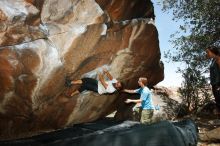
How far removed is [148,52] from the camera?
10.1m

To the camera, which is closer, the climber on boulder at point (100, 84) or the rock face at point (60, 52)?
the rock face at point (60, 52)

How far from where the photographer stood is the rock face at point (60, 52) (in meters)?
7.87

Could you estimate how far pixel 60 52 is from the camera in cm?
838

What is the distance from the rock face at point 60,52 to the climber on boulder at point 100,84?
186 mm

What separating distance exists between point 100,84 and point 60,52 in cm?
165

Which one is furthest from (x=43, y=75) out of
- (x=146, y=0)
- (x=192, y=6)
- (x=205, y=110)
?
(x=205, y=110)

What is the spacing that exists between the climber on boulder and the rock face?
19 centimetres

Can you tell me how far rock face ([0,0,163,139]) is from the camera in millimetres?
7867

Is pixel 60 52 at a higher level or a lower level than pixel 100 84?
higher

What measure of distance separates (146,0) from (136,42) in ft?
5.00

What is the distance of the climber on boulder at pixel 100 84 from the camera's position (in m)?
9.04

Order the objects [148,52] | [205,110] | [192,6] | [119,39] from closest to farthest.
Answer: [119,39]
[148,52]
[192,6]
[205,110]

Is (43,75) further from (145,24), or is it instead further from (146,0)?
(146,0)

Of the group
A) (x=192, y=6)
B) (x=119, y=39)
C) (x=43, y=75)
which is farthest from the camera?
(x=192, y=6)
